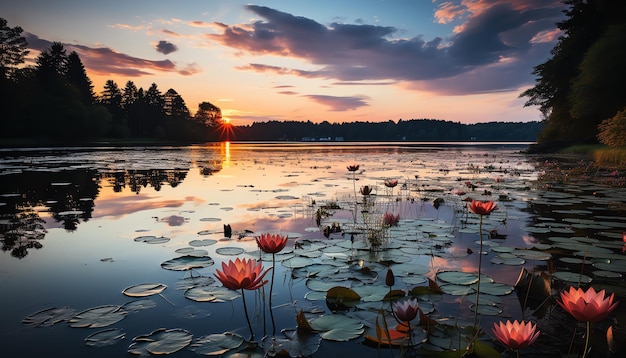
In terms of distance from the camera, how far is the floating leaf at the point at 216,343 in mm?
2137

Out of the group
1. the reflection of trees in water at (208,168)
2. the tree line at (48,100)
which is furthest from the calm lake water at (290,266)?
the tree line at (48,100)

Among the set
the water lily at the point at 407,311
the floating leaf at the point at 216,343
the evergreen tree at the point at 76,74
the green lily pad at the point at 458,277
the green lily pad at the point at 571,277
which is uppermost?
the evergreen tree at the point at 76,74

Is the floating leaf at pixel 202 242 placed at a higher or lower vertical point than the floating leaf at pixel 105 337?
lower

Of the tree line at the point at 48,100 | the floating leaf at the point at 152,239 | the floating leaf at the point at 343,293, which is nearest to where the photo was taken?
the floating leaf at the point at 343,293

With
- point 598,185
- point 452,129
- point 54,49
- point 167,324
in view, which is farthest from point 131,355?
point 452,129

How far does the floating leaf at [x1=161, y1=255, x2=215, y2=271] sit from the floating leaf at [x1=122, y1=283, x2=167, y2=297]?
44cm

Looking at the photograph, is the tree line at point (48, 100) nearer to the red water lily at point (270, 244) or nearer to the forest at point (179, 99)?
the forest at point (179, 99)

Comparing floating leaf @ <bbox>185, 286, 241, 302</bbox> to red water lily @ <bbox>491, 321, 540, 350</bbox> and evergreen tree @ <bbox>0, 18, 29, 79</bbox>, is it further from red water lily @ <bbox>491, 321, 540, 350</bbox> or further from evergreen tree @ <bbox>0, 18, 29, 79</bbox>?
evergreen tree @ <bbox>0, 18, 29, 79</bbox>

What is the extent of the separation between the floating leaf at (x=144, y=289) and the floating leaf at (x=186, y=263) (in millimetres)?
435

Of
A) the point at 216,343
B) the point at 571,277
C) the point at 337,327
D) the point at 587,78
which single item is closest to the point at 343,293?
the point at 337,327

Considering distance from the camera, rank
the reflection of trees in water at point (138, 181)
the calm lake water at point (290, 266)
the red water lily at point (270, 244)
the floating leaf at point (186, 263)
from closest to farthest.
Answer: the calm lake water at point (290, 266), the red water lily at point (270, 244), the floating leaf at point (186, 263), the reflection of trees in water at point (138, 181)

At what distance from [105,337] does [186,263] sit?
148 centimetres

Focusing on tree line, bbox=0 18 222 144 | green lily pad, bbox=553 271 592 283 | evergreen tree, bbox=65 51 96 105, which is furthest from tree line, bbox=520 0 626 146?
evergreen tree, bbox=65 51 96 105

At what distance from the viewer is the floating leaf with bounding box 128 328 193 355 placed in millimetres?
2153
